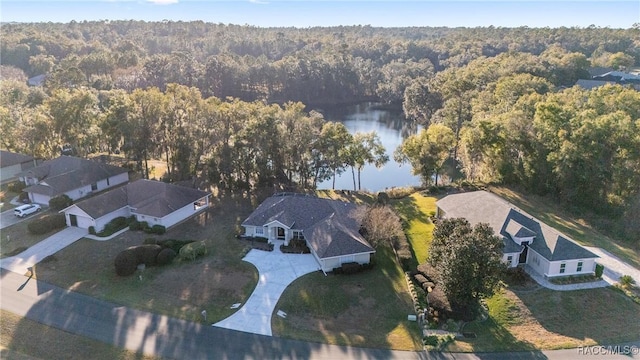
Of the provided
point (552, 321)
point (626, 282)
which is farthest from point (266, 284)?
point (626, 282)

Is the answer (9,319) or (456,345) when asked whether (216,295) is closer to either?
(9,319)

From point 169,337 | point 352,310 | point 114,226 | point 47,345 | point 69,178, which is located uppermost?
point 69,178

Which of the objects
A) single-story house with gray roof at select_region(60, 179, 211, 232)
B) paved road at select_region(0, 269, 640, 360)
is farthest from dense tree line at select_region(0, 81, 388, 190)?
paved road at select_region(0, 269, 640, 360)

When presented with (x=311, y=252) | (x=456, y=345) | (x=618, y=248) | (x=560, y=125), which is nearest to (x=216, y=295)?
(x=311, y=252)

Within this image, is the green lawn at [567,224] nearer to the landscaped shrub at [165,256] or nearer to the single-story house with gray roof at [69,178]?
the landscaped shrub at [165,256]

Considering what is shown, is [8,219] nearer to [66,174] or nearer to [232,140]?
[66,174]

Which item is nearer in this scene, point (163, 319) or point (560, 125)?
point (163, 319)

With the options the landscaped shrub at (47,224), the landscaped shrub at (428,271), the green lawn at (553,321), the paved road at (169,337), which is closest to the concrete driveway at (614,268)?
the green lawn at (553,321)
